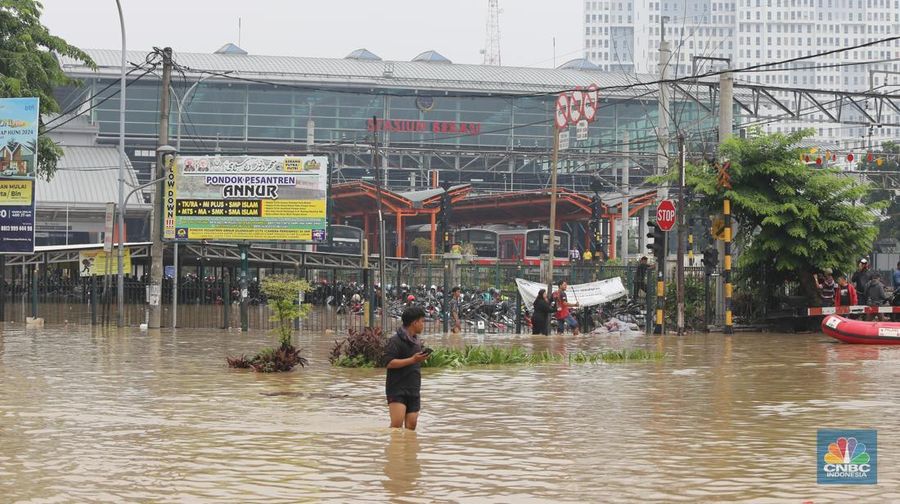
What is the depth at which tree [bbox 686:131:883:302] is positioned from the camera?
112 feet

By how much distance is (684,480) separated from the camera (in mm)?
10219

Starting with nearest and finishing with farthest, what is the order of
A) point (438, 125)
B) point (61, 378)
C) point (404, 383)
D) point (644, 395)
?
point (404, 383) → point (644, 395) → point (61, 378) → point (438, 125)

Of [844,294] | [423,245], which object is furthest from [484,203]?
[844,294]

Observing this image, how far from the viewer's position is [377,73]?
4213 inches

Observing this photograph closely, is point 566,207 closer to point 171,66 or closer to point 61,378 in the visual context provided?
point 171,66

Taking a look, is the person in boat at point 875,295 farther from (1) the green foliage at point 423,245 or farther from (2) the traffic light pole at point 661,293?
(1) the green foliage at point 423,245

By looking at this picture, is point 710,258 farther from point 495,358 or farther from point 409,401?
point 409,401

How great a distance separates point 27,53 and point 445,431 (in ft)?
98.4

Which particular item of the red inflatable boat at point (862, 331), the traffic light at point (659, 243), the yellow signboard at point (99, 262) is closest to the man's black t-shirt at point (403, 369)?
the red inflatable boat at point (862, 331)

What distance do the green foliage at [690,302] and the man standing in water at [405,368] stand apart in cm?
2482

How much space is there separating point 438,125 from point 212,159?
6655 cm

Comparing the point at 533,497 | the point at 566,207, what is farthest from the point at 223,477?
the point at 566,207

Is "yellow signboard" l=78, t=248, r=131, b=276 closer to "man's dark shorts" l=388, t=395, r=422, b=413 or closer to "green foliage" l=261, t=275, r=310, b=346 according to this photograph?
"green foliage" l=261, t=275, r=310, b=346

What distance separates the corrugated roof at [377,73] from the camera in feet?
334
